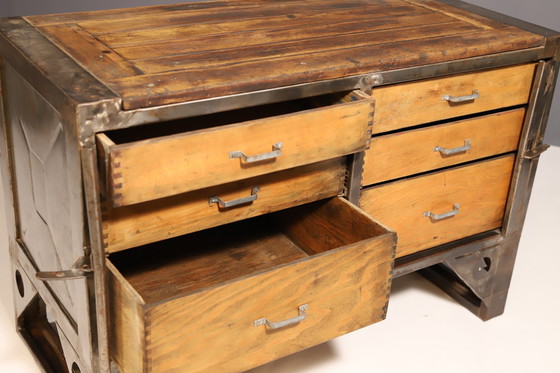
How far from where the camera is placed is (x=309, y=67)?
5.77 ft

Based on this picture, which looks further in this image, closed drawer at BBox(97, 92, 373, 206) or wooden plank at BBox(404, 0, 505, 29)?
wooden plank at BBox(404, 0, 505, 29)

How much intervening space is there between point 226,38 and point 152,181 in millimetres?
558

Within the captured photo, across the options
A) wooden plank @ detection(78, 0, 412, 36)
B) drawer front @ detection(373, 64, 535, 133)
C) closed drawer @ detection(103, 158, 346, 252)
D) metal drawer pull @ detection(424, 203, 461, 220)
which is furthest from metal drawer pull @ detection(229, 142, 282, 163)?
metal drawer pull @ detection(424, 203, 461, 220)

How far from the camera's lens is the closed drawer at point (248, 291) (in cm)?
155

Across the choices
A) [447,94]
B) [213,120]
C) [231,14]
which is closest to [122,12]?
[231,14]

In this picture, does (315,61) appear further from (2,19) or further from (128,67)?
(2,19)

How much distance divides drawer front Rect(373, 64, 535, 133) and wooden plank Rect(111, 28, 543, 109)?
0.21ft

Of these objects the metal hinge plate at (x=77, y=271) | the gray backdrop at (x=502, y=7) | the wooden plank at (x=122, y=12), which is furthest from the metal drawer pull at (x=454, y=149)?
the gray backdrop at (x=502, y=7)

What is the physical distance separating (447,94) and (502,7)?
6.22ft

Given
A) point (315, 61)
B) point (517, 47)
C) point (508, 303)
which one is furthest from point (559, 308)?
point (315, 61)

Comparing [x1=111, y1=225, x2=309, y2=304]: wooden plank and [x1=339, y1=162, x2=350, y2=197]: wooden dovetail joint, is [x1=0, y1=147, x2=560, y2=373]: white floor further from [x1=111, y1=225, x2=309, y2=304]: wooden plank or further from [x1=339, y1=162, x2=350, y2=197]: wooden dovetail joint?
[x1=339, y1=162, x2=350, y2=197]: wooden dovetail joint

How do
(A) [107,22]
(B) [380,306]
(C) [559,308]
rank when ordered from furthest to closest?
(C) [559,308] < (A) [107,22] < (B) [380,306]

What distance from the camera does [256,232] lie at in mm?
2219

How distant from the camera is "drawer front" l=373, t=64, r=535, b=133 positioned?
1.92m
